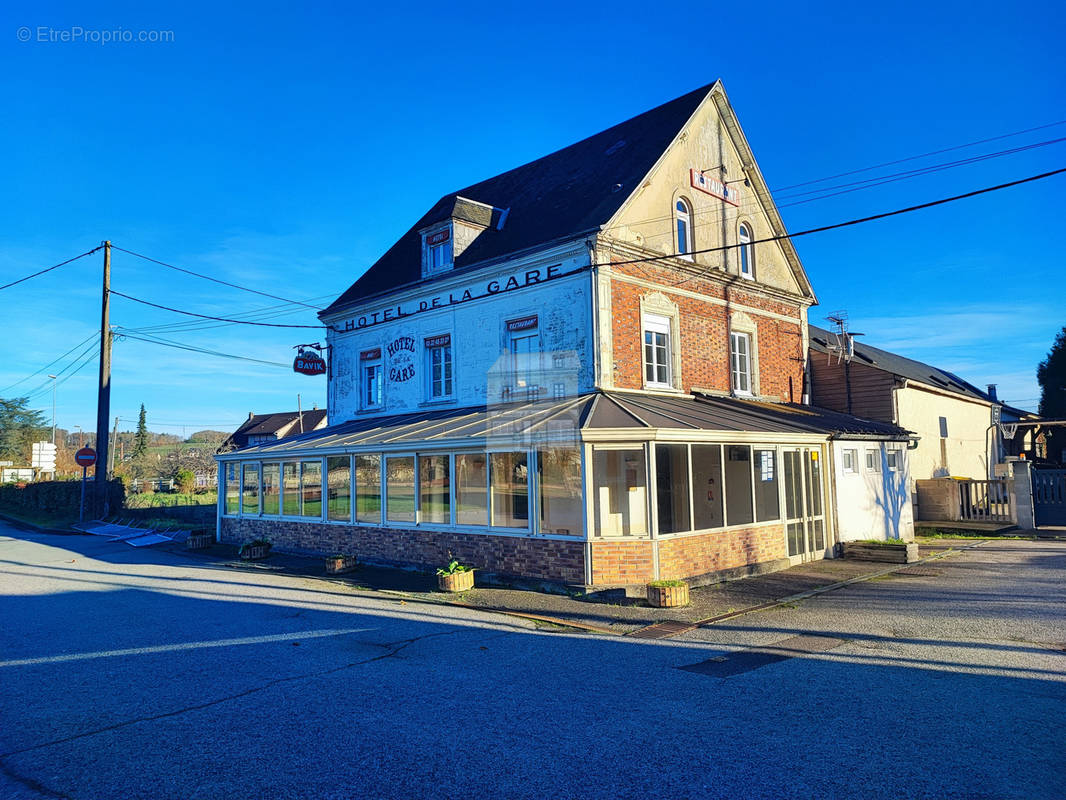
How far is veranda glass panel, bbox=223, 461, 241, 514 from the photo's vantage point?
2039 centimetres

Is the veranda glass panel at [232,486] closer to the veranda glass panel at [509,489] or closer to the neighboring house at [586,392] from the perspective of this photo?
the neighboring house at [586,392]

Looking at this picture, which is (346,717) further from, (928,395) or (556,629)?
(928,395)

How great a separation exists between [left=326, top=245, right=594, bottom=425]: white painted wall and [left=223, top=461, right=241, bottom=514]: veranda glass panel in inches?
119

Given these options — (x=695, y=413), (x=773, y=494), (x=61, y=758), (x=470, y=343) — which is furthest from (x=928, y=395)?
(x=61, y=758)

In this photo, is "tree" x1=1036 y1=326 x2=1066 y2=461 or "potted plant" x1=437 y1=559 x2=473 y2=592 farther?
"tree" x1=1036 y1=326 x2=1066 y2=461

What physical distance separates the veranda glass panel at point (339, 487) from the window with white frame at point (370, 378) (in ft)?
11.8

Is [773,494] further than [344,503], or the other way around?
[344,503]

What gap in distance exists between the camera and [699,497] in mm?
14336

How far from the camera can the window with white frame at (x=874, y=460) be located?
16844mm

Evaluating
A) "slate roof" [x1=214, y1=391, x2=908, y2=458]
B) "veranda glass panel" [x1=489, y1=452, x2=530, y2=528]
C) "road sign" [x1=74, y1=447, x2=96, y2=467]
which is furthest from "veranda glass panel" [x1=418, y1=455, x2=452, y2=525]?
"road sign" [x1=74, y1=447, x2=96, y2=467]

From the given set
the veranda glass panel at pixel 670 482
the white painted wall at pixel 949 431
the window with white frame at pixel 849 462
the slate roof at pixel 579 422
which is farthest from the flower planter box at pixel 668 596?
the white painted wall at pixel 949 431

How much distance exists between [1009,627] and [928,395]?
15141 mm

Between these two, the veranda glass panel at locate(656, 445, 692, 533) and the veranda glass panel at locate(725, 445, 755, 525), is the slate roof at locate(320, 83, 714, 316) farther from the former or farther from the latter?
the veranda glass panel at locate(725, 445, 755, 525)

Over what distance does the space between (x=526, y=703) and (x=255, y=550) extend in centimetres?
1292
